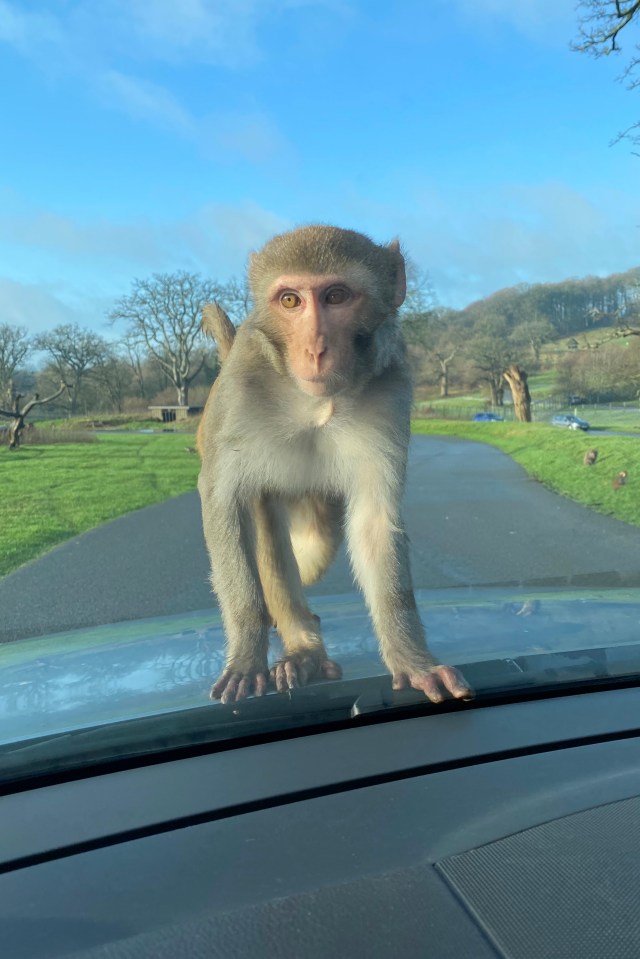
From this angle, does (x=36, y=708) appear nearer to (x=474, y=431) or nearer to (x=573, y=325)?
(x=573, y=325)

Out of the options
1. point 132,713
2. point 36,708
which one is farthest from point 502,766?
point 36,708

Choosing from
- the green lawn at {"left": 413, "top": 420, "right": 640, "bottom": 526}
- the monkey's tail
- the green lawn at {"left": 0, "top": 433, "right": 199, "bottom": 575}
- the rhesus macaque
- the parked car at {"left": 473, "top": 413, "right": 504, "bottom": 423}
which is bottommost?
the green lawn at {"left": 413, "top": 420, "right": 640, "bottom": 526}

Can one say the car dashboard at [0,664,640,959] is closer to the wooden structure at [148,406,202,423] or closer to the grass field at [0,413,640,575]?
the grass field at [0,413,640,575]

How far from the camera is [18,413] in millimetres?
7996

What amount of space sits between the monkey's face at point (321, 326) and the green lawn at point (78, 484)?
4377 millimetres

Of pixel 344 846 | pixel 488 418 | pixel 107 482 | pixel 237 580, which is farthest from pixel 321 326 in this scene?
pixel 488 418

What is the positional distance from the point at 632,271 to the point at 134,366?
13.5m

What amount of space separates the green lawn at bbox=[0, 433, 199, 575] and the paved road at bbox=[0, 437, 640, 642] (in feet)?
0.84

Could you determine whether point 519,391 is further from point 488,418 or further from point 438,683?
point 438,683

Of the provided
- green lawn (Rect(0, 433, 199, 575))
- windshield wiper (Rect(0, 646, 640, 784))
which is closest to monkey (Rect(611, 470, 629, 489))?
green lawn (Rect(0, 433, 199, 575))

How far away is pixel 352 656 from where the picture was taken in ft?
10.9

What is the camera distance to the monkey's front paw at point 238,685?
8.66ft

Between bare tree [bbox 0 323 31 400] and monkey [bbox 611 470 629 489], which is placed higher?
bare tree [bbox 0 323 31 400]

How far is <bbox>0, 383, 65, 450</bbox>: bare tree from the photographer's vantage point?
7996 millimetres
